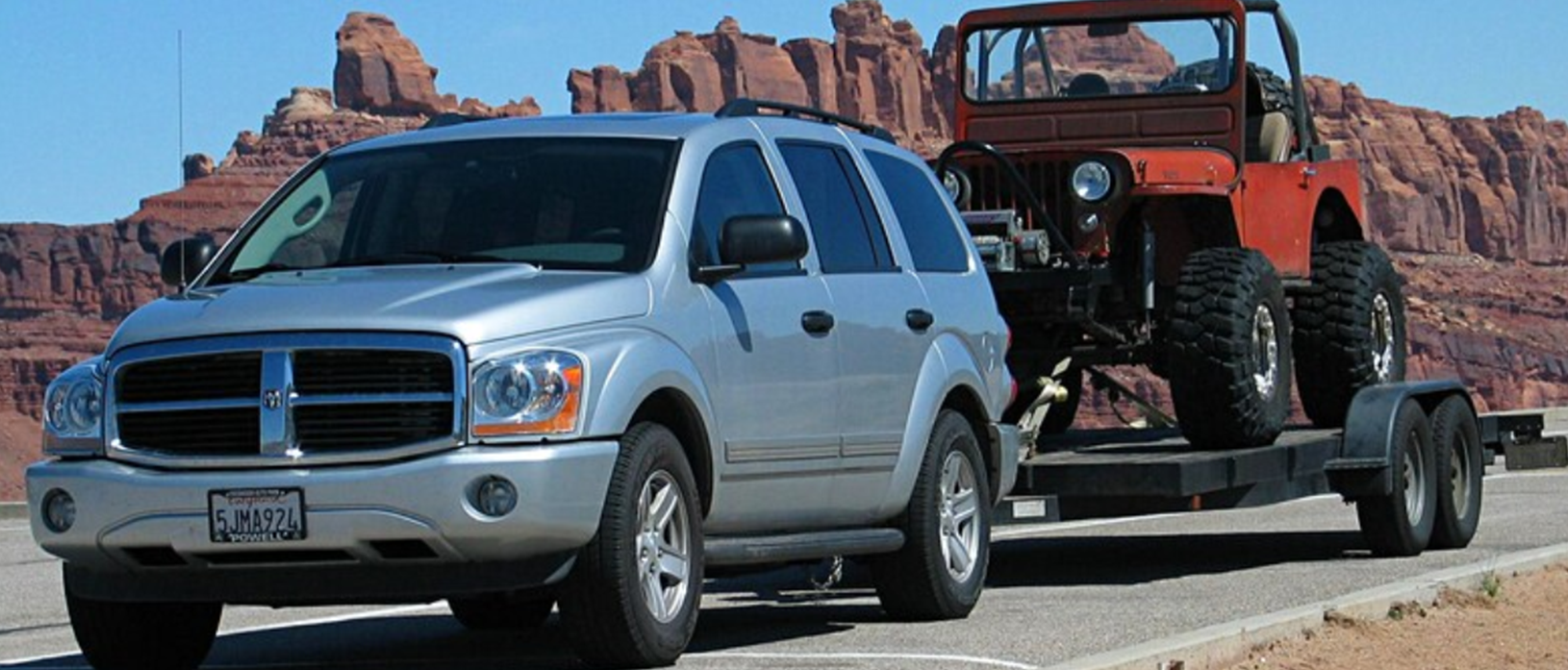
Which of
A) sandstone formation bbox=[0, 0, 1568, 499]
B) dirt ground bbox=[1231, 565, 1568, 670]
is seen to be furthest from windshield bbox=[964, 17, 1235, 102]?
sandstone formation bbox=[0, 0, 1568, 499]

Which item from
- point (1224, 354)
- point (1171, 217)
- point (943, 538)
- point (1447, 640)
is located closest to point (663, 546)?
point (943, 538)

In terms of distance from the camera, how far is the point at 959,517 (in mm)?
10812

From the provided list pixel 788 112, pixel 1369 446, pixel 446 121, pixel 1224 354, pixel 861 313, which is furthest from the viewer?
pixel 1369 446

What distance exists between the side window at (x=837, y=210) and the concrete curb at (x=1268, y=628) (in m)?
1.95

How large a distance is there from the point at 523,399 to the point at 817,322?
6.16 ft

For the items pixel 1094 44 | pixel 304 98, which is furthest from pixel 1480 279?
pixel 1094 44

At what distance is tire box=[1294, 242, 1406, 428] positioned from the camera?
1454 cm

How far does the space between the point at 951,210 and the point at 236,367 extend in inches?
163

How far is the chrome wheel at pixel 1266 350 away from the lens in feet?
43.7

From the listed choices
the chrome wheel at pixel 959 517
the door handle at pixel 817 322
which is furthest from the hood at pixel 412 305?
the chrome wheel at pixel 959 517

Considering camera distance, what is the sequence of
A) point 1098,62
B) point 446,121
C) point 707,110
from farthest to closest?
1. point 707,110
2. point 1098,62
3. point 446,121

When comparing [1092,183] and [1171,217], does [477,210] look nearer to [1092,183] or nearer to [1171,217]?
[1092,183]

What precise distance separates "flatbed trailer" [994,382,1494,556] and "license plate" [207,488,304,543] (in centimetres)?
472

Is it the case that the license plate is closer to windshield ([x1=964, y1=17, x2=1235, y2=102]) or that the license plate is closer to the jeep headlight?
the jeep headlight
